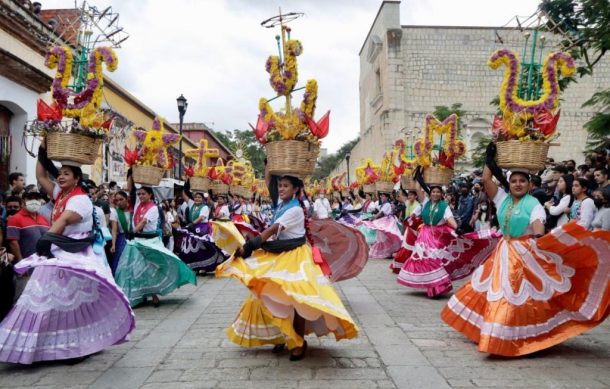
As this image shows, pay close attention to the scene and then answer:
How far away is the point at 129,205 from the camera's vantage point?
8773 mm

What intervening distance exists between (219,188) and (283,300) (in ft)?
38.5

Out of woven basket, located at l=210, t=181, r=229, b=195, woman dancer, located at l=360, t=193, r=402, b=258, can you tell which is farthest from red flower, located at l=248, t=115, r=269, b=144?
woven basket, located at l=210, t=181, r=229, b=195

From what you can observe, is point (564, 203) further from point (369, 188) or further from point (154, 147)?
point (369, 188)

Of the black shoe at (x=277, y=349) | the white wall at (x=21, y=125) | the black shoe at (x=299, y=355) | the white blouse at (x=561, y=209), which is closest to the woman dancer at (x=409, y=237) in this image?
the white blouse at (x=561, y=209)

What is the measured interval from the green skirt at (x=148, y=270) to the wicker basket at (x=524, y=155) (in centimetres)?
471

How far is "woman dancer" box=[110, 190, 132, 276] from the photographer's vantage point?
26.7 feet

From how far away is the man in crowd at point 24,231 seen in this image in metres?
6.43

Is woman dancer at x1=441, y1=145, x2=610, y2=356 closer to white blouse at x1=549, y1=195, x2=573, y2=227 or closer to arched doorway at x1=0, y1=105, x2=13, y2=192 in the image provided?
white blouse at x1=549, y1=195, x2=573, y2=227

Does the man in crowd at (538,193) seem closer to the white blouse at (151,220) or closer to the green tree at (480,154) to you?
the white blouse at (151,220)

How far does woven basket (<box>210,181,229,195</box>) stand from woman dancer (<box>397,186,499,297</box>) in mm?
8184

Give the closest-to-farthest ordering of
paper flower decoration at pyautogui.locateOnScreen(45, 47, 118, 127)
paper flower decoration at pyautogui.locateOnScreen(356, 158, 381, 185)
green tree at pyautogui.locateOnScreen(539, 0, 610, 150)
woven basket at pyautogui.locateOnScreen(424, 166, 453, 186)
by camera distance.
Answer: paper flower decoration at pyautogui.locateOnScreen(45, 47, 118, 127), green tree at pyautogui.locateOnScreen(539, 0, 610, 150), woven basket at pyautogui.locateOnScreen(424, 166, 453, 186), paper flower decoration at pyautogui.locateOnScreen(356, 158, 381, 185)

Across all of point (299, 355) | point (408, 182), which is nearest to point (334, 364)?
point (299, 355)

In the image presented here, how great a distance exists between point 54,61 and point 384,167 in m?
13.2

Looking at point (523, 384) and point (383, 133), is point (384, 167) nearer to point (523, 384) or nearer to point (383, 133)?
point (523, 384)
